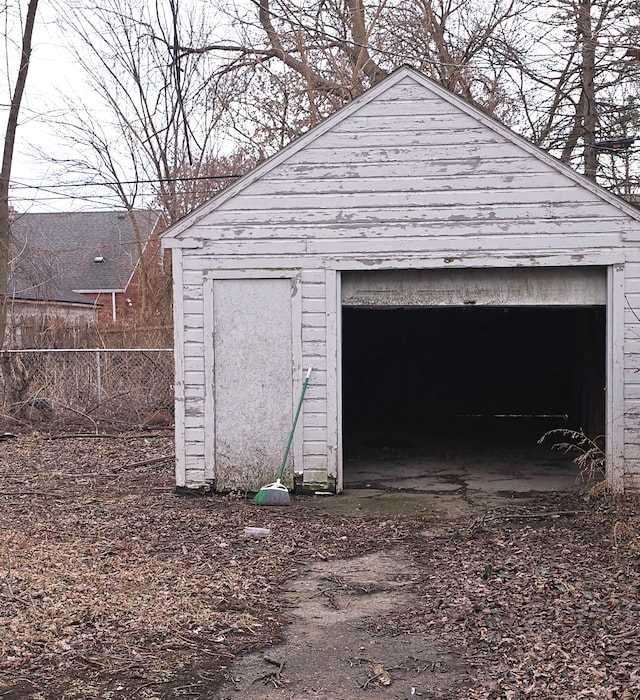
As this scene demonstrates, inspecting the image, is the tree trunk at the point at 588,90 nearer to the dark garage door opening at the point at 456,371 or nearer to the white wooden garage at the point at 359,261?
the dark garage door opening at the point at 456,371

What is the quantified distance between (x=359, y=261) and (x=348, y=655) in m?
5.16

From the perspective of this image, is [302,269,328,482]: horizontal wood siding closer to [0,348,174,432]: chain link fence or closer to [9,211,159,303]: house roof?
[0,348,174,432]: chain link fence

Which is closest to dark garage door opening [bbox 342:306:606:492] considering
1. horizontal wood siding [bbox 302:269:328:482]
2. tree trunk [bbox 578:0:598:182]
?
tree trunk [bbox 578:0:598:182]

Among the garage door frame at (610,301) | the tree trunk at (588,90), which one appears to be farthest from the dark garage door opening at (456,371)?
the garage door frame at (610,301)

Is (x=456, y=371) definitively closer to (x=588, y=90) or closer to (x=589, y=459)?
A: (x=588, y=90)

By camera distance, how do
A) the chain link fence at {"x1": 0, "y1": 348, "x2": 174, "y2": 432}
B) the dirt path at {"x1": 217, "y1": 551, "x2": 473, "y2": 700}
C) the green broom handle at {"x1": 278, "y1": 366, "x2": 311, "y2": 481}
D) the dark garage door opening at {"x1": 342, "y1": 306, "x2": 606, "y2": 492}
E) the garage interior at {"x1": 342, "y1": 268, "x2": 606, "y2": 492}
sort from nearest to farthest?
the dirt path at {"x1": 217, "y1": 551, "x2": 473, "y2": 700} → the green broom handle at {"x1": 278, "y1": 366, "x2": 311, "y2": 481} → the chain link fence at {"x1": 0, "y1": 348, "x2": 174, "y2": 432} → the garage interior at {"x1": 342, "y1": 268, "x2": 606, "y2": 492} → the dark garage door opening at {"x1": 342, "y1": 306, "x2": 606, "y2": 492}

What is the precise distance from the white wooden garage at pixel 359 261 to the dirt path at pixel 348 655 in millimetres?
3307

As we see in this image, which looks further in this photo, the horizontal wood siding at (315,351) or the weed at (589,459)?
the horizontal wood siding at (315,351)

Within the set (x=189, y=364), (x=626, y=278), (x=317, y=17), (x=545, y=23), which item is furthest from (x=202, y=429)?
(x=317, y=17)

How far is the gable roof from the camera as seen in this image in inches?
356

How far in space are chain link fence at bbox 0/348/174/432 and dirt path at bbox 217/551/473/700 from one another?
31.6ft

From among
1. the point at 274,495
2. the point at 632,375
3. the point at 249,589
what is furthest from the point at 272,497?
the point at 632,375

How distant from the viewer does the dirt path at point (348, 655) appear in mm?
4438

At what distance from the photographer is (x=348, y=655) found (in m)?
4.95
